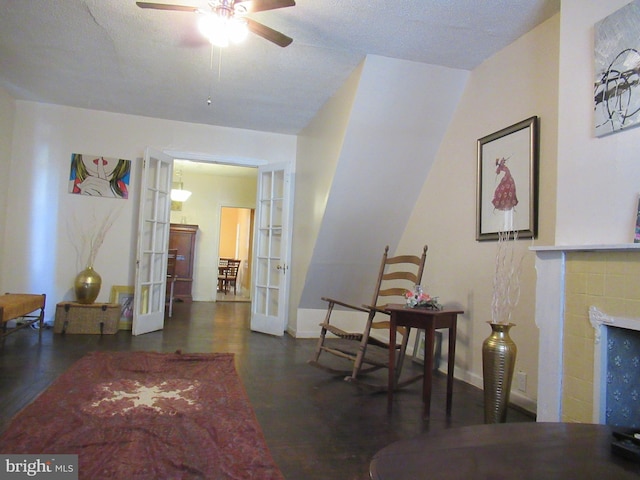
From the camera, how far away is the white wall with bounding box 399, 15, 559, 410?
2.70m

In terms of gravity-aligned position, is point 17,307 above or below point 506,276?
below

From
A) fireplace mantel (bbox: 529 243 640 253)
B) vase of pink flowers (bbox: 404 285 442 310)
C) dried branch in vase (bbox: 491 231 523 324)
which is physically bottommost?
vase of pink flowers (bbox: 404 285 442 310)

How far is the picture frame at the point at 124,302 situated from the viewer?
497 cm

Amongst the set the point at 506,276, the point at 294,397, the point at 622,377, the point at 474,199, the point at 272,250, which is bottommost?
the point at 294,397

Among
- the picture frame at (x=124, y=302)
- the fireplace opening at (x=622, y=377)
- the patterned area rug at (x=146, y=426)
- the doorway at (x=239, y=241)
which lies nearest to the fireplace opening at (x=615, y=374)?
the fireplace opening at (x=622, y=377)

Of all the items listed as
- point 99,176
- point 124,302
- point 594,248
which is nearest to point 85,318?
point 124,302

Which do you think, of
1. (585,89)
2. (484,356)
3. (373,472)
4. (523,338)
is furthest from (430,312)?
(373,472)

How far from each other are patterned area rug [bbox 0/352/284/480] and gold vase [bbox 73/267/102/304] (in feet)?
5.49

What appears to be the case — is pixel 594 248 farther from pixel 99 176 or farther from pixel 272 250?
pixel 99 176

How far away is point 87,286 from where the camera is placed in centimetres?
466

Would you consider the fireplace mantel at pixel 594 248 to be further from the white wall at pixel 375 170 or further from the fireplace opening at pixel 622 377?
the white wall at pixel 375 170

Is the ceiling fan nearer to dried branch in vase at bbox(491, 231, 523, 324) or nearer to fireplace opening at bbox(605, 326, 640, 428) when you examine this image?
dried branch in vase at bbox(491, 231, 523, 324)

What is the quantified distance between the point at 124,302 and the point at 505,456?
16.0ft

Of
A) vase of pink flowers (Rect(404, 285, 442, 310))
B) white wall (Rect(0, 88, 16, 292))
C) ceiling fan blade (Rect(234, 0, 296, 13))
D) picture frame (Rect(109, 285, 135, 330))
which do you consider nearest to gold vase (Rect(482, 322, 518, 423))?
vase of pink flowers (Rect(404, 285, 442, 310))
